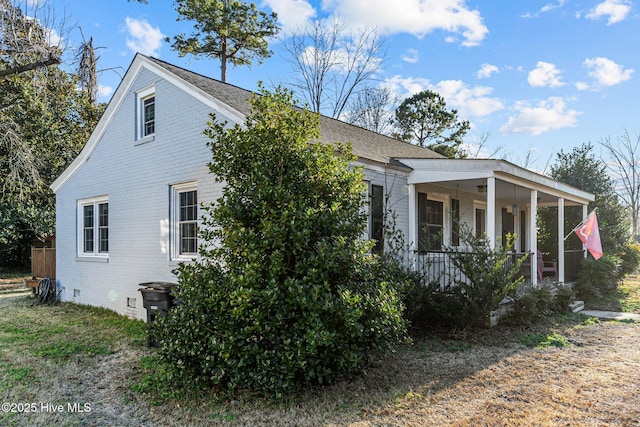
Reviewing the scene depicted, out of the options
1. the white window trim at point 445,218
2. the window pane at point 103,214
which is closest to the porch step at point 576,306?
the white window trim at point 445,218

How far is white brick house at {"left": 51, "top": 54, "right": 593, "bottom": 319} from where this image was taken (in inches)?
322

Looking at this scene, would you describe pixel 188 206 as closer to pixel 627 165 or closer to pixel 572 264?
pixel 572 264

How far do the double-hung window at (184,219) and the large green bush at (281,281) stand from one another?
356cm

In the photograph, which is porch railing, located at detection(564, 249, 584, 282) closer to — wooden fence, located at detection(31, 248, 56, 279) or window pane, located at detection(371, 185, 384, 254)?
window pane, located at detection(371, 185, 384, 254)

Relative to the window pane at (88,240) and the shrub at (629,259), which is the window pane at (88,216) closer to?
the window pane at (88,240)

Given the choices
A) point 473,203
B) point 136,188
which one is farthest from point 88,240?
point 473,203

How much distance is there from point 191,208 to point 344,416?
18.1 ft

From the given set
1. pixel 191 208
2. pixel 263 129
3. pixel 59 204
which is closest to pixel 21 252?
pixel 59 204

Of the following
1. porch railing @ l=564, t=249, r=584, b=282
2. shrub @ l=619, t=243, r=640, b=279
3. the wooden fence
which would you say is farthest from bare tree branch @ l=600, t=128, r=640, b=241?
the wooden fence

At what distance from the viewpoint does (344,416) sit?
400 centimetres

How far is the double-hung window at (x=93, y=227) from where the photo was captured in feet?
34.3

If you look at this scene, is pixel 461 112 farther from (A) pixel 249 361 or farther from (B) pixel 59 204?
(A) pixel 249 361

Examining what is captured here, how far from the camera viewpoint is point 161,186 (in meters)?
8.68

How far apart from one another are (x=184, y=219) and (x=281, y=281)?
470 centimetres
